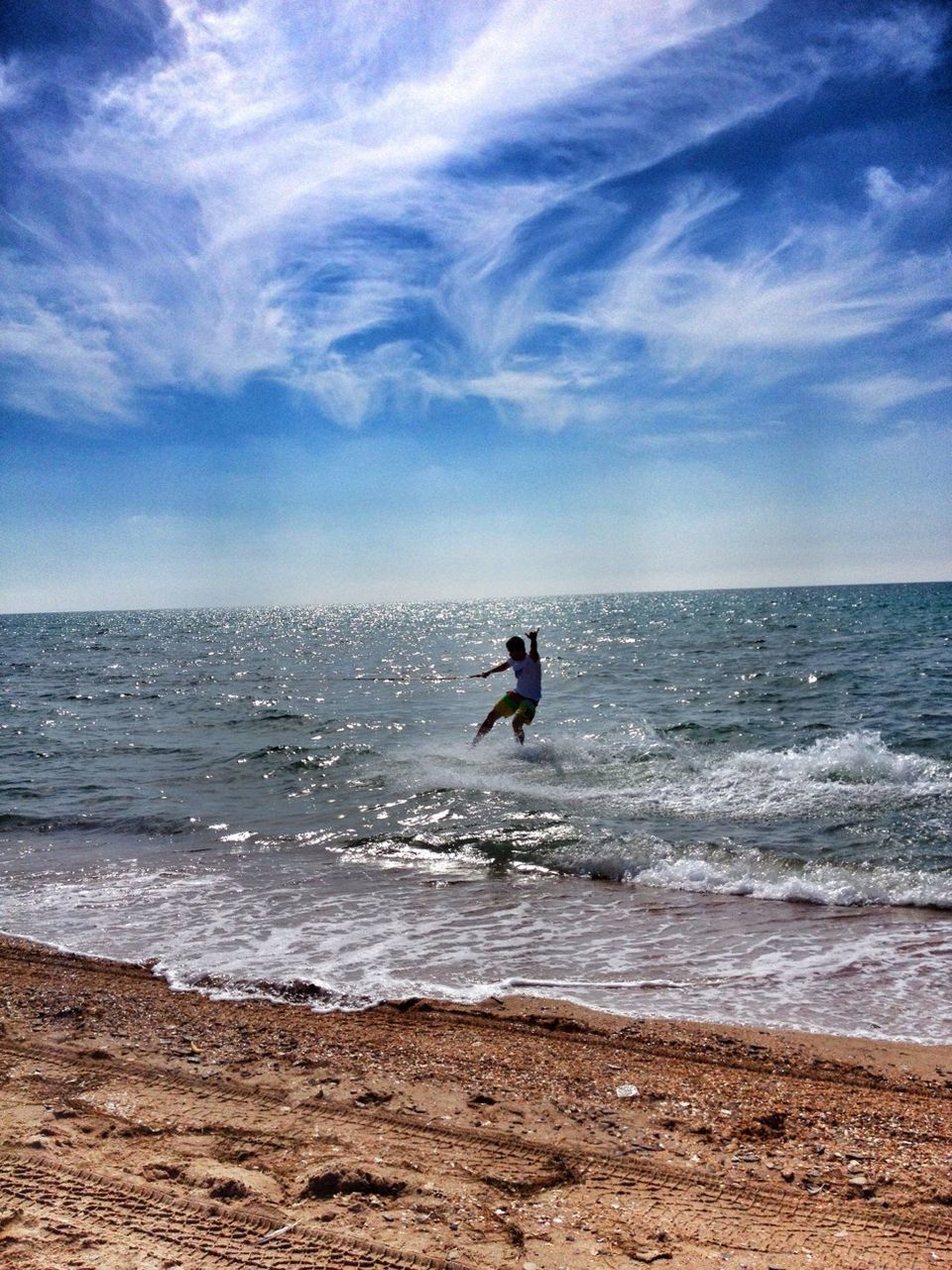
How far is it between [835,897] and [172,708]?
20017 mm

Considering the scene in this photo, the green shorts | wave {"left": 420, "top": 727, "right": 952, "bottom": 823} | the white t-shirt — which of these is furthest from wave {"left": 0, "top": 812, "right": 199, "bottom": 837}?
the white t-shirt

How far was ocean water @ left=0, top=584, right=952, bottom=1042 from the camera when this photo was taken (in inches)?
240

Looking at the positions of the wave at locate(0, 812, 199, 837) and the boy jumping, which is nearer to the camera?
the wave at locate(0, 812, 199, 837)

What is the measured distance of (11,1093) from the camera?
411cm

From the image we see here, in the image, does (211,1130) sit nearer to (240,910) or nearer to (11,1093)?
(11,1093)

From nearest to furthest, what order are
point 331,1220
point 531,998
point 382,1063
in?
1. point 331,1220
2. point 382,1063
3. point 531,998

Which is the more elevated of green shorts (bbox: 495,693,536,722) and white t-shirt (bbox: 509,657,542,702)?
white t-shirt (bbox: 509,657,542,702)

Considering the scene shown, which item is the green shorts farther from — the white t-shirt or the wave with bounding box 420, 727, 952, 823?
the wave with bounding box 420, 727, 952, 823

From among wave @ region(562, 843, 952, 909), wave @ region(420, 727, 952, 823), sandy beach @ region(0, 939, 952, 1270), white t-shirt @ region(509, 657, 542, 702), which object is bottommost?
wave @ region(562, 843, 952, 909)

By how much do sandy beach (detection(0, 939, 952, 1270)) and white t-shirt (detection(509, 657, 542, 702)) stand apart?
1029cm

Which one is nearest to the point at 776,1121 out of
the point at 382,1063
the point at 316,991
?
the point at 382,1063

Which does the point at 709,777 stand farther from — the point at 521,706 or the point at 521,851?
the point at 521,851

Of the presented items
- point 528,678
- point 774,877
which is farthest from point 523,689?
point 774,877

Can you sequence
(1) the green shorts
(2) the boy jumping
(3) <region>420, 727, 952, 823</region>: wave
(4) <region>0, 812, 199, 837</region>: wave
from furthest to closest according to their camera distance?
1. (1) the green shorts
2. (2) the boy jumping
3. (3) <region>420, 727, 952, 823</region>: wave
4. (4) <region>0, 812, 199, 837</region>: wave
